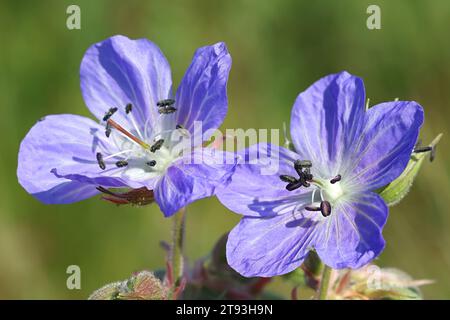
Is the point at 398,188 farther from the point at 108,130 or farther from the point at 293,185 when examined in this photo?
the point at 108,130

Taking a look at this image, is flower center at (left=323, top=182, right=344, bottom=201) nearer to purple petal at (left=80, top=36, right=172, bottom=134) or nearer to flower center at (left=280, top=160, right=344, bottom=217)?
flower center at (left=280, top=160, right=344, bottom=217)

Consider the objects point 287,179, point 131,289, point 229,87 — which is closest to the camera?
point 131,289

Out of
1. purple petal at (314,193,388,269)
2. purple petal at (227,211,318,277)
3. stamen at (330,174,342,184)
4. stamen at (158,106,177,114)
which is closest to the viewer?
purple petal at (314,193,388,269)

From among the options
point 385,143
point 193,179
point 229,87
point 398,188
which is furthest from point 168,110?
point 229,87

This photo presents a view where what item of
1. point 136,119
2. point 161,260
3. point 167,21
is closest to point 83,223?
point 161,260

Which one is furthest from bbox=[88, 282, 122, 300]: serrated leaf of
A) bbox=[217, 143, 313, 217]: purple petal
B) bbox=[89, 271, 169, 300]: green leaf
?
bbox=[217, 143, 313, 217]: purple petal
